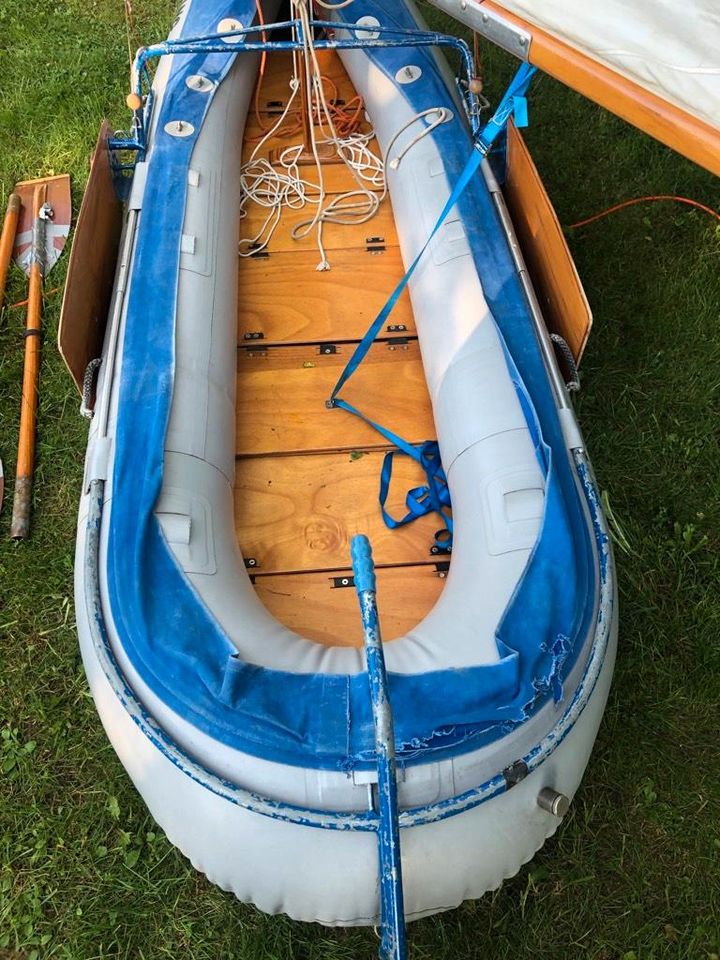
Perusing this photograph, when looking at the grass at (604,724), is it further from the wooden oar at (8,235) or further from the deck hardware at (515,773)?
the deck hardware at (515,773)

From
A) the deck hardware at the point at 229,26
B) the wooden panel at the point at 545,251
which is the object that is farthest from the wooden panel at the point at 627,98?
the deck hardware at the point at 229,26

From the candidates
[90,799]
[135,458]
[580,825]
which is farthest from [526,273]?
[90,799]

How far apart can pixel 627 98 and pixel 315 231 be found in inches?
62.0

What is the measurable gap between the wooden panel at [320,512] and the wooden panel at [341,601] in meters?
0.03

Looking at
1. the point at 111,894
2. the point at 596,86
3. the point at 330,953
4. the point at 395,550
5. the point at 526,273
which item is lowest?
the point at 111,894

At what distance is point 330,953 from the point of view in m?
1.87

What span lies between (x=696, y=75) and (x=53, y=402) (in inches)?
91.1

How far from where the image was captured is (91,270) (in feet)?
7.64

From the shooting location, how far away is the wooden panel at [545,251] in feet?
6.88

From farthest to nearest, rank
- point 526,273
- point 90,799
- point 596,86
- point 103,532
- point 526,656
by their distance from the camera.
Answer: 1. point 526,273
2. point 90,799
3. point 103,532
4. point 526,656
5. point 596,86

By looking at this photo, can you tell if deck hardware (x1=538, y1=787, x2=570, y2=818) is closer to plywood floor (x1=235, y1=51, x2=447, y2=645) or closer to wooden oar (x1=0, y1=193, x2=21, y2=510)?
plywood floor (x1=235, y1=51, x2=447, y2=645)

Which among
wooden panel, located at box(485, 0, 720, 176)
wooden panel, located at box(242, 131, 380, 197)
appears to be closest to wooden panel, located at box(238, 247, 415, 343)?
wooden panel, located at box(242, 131, 380, 197)

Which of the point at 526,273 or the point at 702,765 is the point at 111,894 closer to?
the point at 702,765

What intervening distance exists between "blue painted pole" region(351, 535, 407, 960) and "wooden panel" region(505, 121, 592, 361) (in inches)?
45.5
